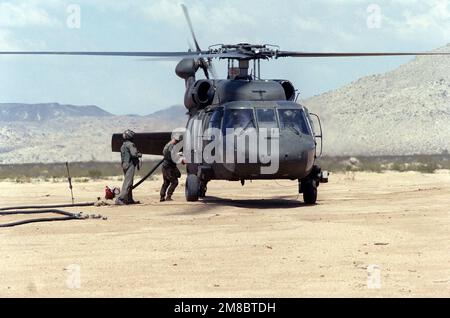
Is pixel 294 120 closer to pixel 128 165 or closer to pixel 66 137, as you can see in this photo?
pixel 128 165

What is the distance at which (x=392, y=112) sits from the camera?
105 metres

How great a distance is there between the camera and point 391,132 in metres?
101

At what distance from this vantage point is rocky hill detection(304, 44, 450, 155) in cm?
9762

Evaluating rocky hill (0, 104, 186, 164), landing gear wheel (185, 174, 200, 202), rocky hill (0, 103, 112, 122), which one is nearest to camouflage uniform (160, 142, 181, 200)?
landing gear wheel (185, 174, 200, 202)

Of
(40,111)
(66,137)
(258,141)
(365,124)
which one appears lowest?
(258,141)

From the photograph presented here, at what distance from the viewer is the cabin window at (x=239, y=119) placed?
17078 millimetres

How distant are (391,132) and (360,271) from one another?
306 feet

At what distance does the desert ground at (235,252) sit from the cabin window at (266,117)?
1.58 m

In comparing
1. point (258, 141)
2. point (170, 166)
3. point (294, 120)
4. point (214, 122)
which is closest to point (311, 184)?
point (294, 120)

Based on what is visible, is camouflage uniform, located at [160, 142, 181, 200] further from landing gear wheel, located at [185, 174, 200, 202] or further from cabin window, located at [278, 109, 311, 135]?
cabin window, located at [278, 109, 311, 135]

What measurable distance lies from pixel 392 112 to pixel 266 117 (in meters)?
89.6

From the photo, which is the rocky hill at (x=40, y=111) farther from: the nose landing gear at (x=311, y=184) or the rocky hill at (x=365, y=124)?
the nose landing gear at (x=311, y=184)
